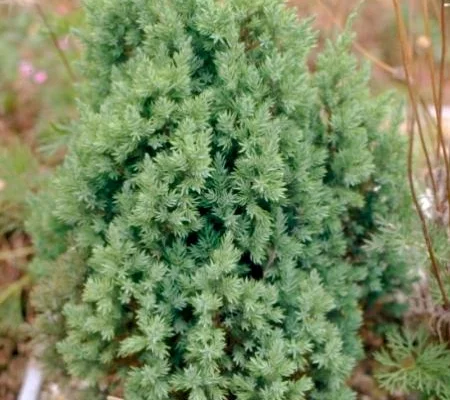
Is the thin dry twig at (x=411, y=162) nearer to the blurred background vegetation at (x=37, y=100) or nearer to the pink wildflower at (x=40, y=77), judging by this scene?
the blurred background vegetation at (x=37, y=100)

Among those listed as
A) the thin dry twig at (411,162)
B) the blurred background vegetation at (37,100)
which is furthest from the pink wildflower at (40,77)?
the thin dry twig at (411,162)

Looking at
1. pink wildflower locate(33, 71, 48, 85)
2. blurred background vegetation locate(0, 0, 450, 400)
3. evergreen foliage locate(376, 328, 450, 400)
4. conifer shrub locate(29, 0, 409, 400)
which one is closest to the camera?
conifer shrub locate(29, 0, 409, 400)

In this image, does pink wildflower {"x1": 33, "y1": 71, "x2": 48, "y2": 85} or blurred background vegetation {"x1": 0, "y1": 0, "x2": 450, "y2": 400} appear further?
pink wildflower {"x1": 33, "y1": 71, "x2": 48, "y2": 85}

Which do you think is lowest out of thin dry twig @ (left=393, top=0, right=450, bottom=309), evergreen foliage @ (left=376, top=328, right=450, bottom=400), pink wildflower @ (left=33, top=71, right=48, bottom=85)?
evergreen foliage @ (left=376, top=328, right=450, bottom=400)

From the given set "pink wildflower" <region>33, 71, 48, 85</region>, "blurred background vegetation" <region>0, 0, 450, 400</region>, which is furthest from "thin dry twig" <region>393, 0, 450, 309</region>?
"pink wildflower" <region>33, 71, 48, 85</region>

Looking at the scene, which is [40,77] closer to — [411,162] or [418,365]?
[411,162]

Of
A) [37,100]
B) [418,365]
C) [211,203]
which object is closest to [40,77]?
[37,100]

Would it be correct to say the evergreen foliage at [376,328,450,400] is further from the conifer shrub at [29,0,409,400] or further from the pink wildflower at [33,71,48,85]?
the pink wildflower at [33,71,48,85]

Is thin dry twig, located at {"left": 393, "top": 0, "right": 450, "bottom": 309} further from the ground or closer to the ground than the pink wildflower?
closer to the ground

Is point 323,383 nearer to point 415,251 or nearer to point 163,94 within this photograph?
point 415,251
